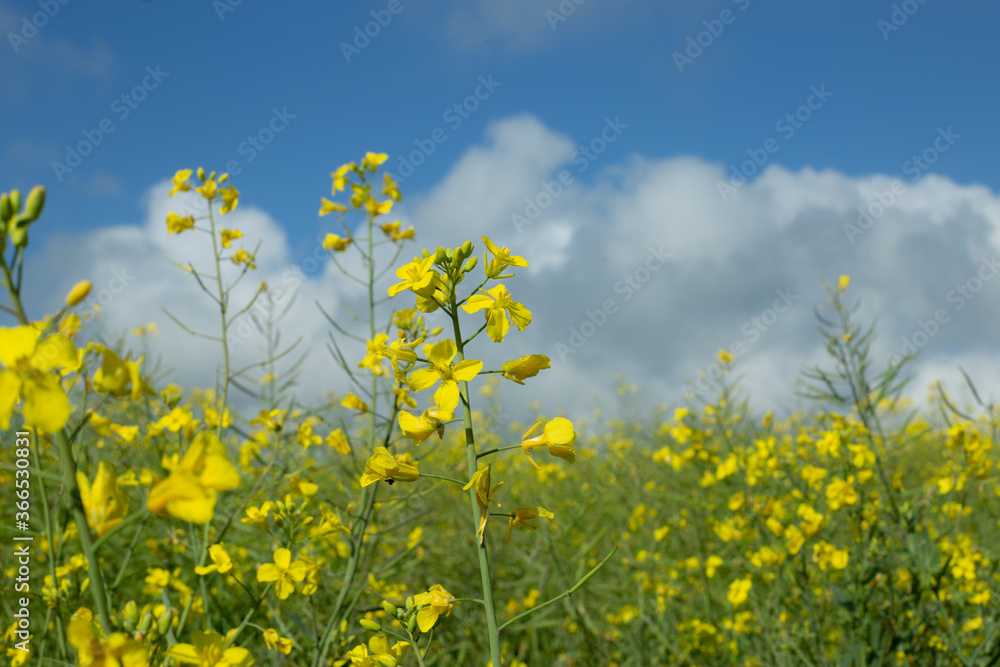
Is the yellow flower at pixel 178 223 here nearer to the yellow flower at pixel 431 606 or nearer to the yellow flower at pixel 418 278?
the yellow flower at pixel 418 278

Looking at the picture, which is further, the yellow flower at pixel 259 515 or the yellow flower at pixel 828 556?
the yellow flower at pixel 828 556

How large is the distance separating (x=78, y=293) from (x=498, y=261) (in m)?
0.76

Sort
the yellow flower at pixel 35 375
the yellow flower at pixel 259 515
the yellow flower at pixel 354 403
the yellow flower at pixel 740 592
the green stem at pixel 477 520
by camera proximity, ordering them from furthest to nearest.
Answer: the yellow flower at pixel 740 592 < the yellow flower at pixel 354 403 < the yellow flower at pixel 259 515 < the green stem at pixel 477 520 < the yellow flower at pixel 35 375

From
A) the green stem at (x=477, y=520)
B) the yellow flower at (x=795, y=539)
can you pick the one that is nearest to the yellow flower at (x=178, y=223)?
the green stem at (x=477, y=520)

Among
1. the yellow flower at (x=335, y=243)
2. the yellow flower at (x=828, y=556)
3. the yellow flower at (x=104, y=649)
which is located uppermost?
the yellow flower at (x=335, y=243)

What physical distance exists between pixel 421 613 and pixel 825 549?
2.47 meters

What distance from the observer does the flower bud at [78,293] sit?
→ 0.85 meters

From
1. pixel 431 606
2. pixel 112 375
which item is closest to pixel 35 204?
pixel 112 375

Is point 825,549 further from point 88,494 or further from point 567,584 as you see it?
point 88,494

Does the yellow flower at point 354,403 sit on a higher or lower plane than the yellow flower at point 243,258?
lower

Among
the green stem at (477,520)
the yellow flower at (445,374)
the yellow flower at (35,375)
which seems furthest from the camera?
the yellow flower at (445,374)

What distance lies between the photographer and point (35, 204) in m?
0.81

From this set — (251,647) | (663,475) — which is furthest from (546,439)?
(663,475)

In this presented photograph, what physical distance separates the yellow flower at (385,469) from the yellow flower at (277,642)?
659mm
